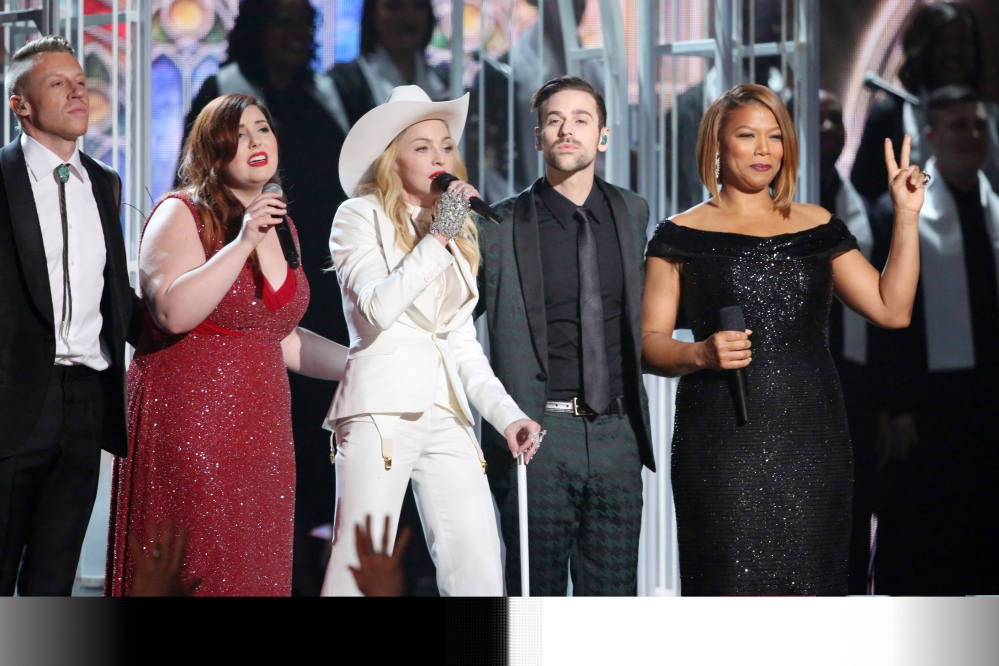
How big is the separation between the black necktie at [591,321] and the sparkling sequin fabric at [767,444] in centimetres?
25

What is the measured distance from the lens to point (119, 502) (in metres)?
2.95

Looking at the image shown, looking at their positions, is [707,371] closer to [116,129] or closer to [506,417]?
[506,417]

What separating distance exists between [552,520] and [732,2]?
1.76 m

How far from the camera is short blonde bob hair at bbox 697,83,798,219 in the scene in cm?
312

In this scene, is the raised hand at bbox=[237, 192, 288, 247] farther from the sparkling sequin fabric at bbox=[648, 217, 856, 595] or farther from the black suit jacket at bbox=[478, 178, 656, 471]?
the sparkling sequin fabric at bbox=[648, 217, 856, 595]

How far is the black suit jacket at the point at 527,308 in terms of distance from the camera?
3090 millimetres

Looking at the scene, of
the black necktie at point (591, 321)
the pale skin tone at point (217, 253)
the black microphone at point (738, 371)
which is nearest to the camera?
the pale skin tone at point (217, 253)

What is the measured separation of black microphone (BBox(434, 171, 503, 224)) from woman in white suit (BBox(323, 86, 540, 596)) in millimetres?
35

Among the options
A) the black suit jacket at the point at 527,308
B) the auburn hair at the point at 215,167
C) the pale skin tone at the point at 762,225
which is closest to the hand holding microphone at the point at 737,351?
the pale skin tone at the point at 762,225

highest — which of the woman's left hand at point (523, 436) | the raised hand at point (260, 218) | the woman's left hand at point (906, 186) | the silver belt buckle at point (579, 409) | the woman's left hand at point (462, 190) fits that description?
the woman's left hand at point (906, 186)

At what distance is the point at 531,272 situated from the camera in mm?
3119

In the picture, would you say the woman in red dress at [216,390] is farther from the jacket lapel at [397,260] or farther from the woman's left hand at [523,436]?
the woman's left hand at [523,436]

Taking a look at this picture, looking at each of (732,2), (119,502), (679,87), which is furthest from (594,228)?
(119,502)

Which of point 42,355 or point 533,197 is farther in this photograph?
point 533,197
